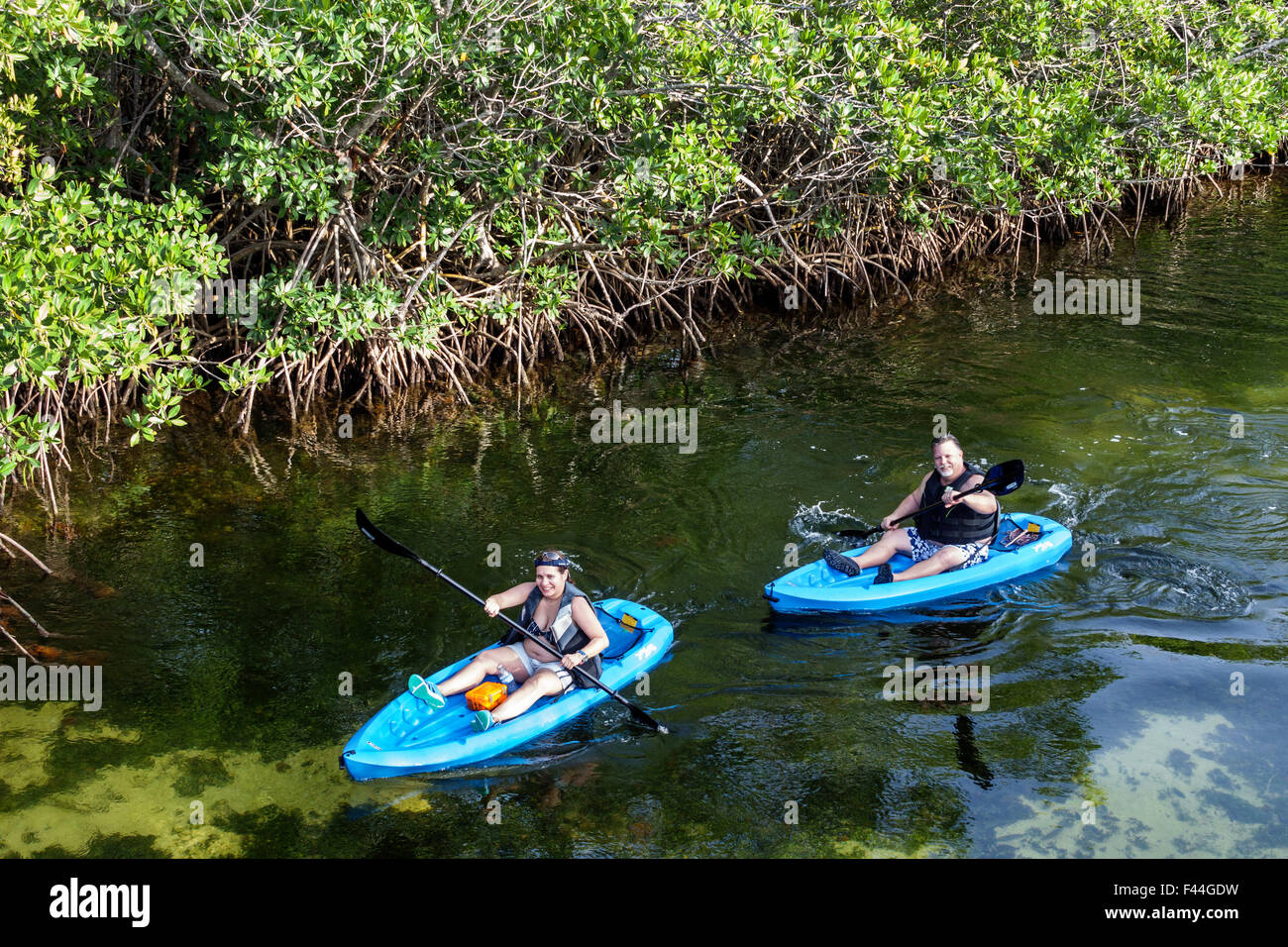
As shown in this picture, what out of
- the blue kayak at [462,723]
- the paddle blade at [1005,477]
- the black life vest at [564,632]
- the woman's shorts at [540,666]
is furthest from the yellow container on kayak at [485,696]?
the paddle blade at [1005,477]

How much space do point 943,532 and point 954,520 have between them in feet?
0.36

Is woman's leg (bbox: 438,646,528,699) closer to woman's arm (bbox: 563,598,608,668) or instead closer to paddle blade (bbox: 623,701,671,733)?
woman's arm (bbox: 563,598,608,668)

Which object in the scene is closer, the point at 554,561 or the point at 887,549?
the point at 554,561

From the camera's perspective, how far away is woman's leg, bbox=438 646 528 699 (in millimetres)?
5633

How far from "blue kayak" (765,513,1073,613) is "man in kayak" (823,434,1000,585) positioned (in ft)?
0.22

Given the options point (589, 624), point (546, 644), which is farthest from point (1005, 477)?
point (546, 644)

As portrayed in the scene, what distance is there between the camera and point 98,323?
6.28m

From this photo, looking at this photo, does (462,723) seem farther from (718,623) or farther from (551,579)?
(718,623)

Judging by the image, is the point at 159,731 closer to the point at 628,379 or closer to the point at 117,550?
the point at 117,550

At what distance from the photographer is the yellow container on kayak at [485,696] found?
5.58 meters

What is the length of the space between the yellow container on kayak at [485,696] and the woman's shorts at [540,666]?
0.23 m

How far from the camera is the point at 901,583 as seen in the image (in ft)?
22.0
